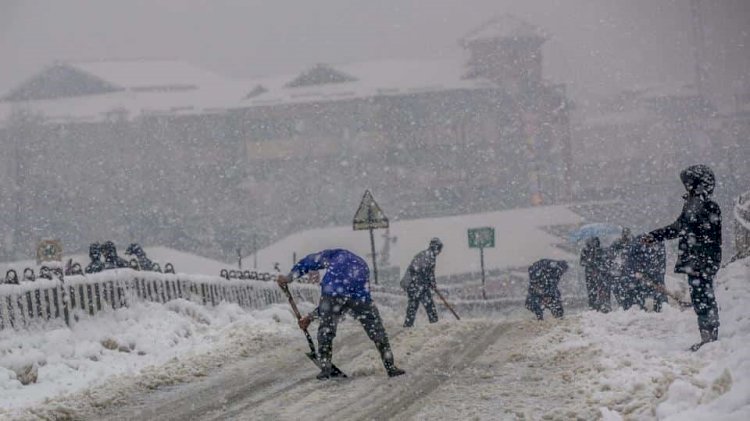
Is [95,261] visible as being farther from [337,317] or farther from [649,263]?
[649,263]

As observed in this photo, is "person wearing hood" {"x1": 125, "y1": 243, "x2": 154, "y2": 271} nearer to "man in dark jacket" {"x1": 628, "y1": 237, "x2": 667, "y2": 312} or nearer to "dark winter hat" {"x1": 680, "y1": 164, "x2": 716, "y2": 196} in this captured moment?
"man in dark jacket" {"x1": 628, "y1": 237, "x2": 667, "y2": 312}

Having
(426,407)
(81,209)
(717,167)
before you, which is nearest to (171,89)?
(81,209)

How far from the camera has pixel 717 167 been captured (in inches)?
2970

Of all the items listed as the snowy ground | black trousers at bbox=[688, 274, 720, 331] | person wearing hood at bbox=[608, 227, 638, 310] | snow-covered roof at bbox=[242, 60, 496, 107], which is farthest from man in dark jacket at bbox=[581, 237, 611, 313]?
snow-covered roof at bbox=[242, 60, 496, 107]

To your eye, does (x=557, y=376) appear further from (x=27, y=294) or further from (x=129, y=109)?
(x=129, y=109)

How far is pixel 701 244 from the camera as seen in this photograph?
8062 millimetres

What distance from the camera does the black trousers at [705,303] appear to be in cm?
795

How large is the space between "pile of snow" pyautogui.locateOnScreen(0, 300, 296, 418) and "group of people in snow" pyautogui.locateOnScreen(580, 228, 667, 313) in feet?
19.8

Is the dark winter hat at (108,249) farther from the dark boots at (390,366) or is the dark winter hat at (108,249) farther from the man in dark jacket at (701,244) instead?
the man in dark jacket at (701,244)

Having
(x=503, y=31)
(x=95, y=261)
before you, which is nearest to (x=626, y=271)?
(x=95, y=261)

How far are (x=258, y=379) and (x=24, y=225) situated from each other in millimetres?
50681

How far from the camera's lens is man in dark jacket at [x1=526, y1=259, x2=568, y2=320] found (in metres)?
17.1

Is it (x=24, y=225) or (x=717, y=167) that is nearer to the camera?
(x=24, y=225)

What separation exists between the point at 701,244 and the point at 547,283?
915 cm
